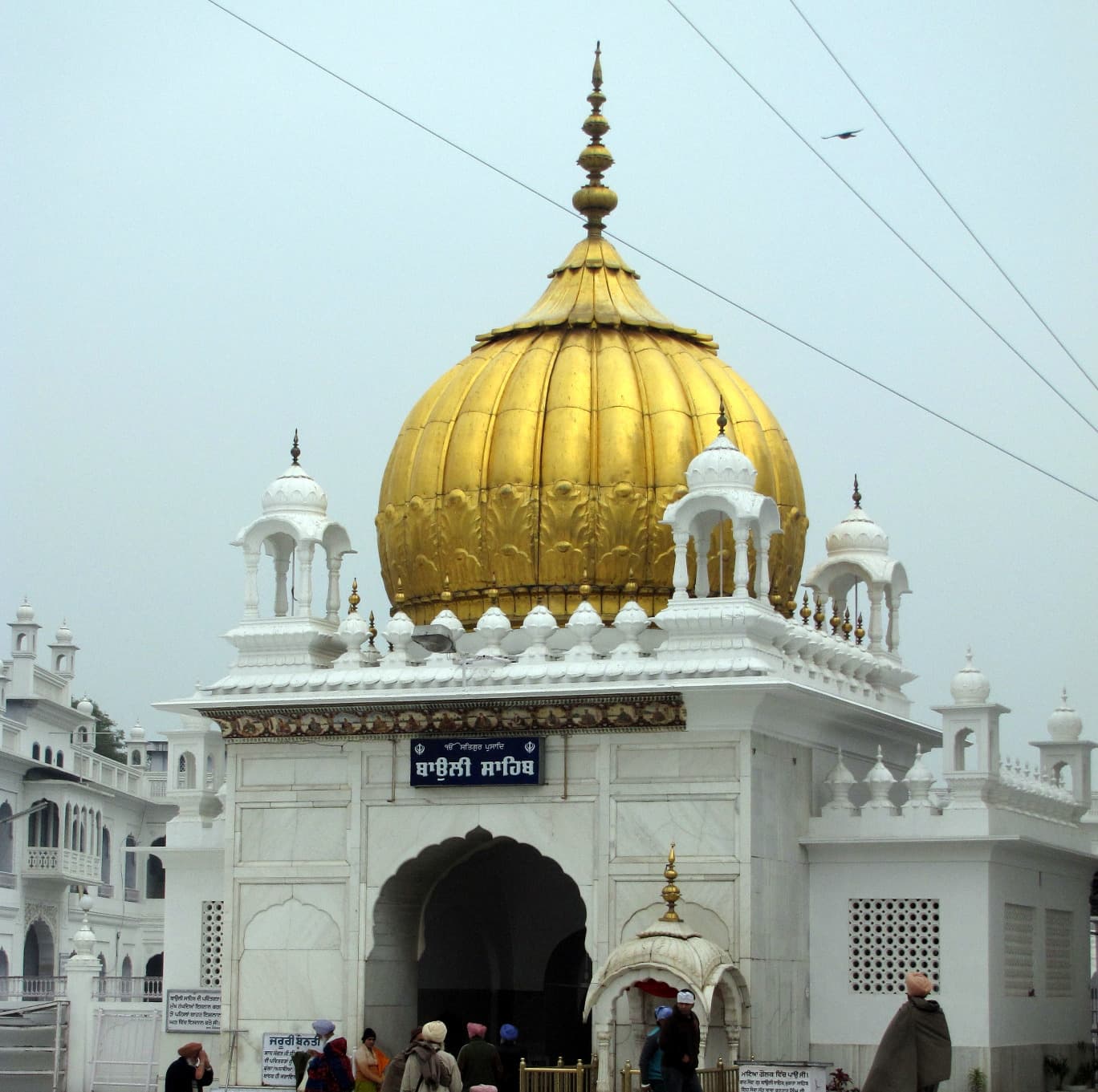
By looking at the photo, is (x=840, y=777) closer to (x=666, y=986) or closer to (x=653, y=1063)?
(x=666, y=986)

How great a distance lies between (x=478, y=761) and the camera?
22.0m

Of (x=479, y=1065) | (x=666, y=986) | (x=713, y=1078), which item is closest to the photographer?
(x=479, y=1065)

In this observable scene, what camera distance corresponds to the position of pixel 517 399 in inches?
953

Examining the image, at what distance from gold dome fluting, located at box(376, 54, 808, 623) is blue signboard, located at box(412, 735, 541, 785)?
192 cm

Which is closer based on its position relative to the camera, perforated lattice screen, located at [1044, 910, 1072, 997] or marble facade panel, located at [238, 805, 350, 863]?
marble facade panel, located at [238, 805, 350, 863]

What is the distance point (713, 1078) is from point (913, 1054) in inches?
Result: 252

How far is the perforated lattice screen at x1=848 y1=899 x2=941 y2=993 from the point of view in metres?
21.8

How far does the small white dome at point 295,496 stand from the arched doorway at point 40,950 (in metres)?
28.3

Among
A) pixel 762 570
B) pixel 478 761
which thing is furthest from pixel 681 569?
pixel 478 761

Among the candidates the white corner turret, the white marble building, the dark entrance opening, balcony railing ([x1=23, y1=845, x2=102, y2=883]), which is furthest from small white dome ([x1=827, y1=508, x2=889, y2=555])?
balcony railing ([x1=23, y1=845, x2=102, y2=883])

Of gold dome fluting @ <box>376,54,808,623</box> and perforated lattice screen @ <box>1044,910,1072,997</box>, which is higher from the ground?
gold dome fluting @ <box>376,54,808,623</box>

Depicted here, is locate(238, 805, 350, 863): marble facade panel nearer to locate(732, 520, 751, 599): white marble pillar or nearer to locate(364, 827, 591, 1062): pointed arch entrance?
locate(364, 827, 591, 1062): pointed arch entrance

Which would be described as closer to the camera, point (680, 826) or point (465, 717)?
point (680, 826)

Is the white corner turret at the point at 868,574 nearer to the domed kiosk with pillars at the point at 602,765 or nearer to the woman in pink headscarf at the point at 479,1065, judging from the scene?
the domed kiosk with pillars at the point at 602,765
